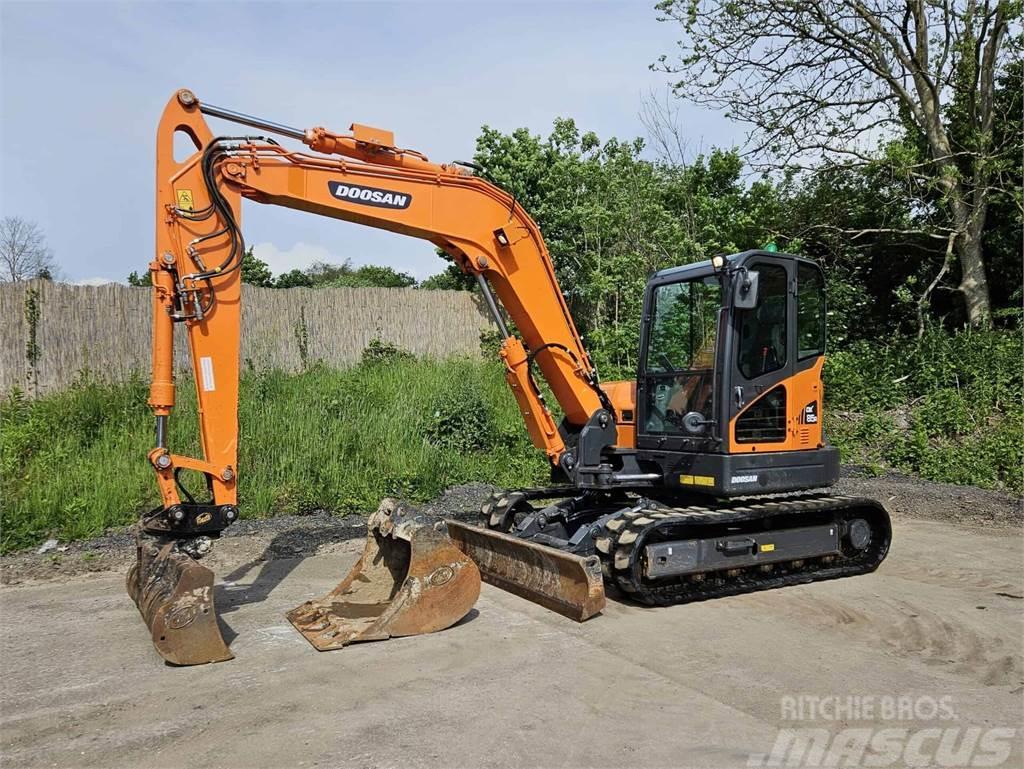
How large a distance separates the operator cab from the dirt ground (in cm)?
110

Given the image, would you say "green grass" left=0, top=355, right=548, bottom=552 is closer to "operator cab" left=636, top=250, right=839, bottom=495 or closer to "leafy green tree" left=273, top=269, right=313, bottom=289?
"operator cab" left=636, top=250, right=839, bottom=495

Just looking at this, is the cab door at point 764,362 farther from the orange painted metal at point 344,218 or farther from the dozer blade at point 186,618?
the dozer blade at point 186,618

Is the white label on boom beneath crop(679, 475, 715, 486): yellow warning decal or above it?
above

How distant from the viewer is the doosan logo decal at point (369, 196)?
6.09m

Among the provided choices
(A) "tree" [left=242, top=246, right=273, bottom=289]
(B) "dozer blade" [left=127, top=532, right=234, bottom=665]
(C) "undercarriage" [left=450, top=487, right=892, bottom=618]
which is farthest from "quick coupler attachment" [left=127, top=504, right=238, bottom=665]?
(A) "tree" [left=242, top=246, right=273, bottom=289]

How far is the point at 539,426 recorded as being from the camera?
7.05 m

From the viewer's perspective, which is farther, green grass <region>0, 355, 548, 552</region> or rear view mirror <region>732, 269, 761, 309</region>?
green grass <region>0, 355, 548, 552</region>

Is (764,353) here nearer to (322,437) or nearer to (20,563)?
(322,437)

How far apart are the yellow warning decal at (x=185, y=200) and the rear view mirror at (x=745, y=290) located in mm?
4084

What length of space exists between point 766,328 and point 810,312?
0.53 metres

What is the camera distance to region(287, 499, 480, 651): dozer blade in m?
5.29

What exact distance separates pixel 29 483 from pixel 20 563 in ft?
5.22

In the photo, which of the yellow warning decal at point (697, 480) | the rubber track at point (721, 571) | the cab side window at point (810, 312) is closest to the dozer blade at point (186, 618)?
the rubber track at point (721, 571)

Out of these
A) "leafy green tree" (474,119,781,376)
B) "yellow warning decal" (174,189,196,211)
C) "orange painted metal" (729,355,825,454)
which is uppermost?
"leafy green tree" (474,119,781,376)
